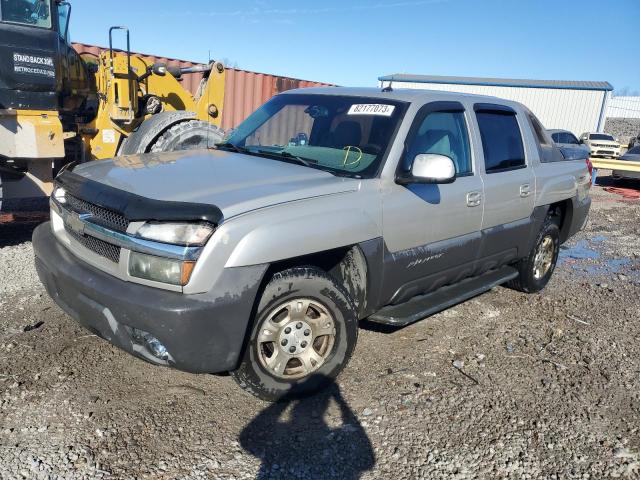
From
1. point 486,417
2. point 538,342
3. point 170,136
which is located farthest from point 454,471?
point 170,136

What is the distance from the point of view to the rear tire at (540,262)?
17.1ft

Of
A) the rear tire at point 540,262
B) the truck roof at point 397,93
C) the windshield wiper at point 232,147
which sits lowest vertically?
the rear tire at point 540,262

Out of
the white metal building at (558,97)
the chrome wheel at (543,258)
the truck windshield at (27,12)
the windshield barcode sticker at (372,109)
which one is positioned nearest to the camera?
the windshield barcode sticker at (372,109)

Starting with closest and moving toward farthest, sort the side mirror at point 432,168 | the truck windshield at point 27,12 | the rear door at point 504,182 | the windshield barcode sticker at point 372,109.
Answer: the side mirror at point 432,168, the windshield barcode sticker at point 372,109, the rear door at point 504,182, the truck windshield at point 27,12

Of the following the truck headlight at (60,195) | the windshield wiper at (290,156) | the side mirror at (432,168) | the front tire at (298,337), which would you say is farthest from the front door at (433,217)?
the truck headlight at (60,195)

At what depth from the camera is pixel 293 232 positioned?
9.31ft

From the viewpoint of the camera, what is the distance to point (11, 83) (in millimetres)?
5672

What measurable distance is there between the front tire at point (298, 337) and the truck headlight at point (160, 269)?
Answer: 483 millimetres

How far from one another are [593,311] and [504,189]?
69.7 inches

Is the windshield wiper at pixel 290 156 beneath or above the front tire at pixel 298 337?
above

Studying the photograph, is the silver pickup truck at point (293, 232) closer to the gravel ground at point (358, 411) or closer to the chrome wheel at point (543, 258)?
the gravel ground at point (358, 411)

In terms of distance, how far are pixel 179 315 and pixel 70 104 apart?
543cm

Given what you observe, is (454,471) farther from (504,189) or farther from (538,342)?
(504,189)

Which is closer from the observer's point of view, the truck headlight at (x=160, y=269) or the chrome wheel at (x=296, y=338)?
the truck headlight at (x=160, y=269)
